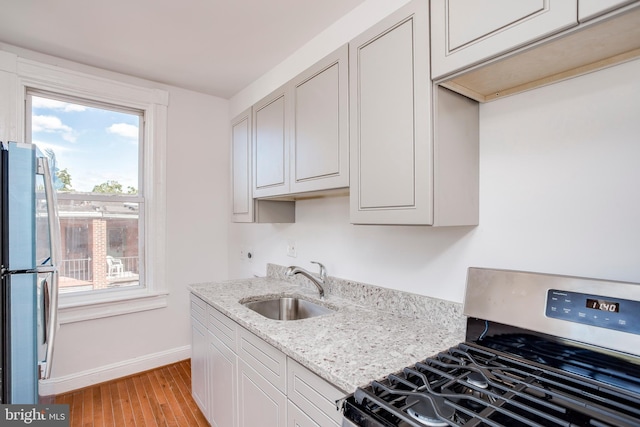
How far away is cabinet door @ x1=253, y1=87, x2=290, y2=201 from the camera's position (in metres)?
1.88

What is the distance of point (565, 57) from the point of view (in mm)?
950

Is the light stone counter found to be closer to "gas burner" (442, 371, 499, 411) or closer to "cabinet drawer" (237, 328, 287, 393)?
"cabinet drawer" (237, 328, 287, 393)

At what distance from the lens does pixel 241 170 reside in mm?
2379

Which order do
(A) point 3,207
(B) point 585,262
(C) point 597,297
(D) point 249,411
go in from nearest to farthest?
(C) point 597,297
(B) point 585,262
(A) point 3,207
(D) point 249,411

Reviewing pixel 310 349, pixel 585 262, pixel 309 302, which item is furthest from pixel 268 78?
pixel 585 262

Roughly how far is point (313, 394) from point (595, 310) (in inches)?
35.2

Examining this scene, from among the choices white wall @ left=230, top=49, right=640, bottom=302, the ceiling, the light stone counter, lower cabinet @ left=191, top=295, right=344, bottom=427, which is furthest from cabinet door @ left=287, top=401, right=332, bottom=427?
the ceiling

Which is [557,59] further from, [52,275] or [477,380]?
[52,275]

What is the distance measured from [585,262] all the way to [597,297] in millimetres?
152

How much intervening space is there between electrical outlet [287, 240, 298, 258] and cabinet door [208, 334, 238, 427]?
0.79 m

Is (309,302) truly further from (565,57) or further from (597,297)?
(565,57)

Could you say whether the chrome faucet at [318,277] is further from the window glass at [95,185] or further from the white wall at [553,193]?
the window glass at [95,185]

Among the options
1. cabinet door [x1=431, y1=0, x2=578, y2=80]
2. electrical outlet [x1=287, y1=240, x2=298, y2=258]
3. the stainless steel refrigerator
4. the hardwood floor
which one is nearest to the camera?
cabinet door [x1=431, y1=0, x2=578, y2=80]

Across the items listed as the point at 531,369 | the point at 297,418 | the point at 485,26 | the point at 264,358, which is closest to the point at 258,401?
the point at 264,358
